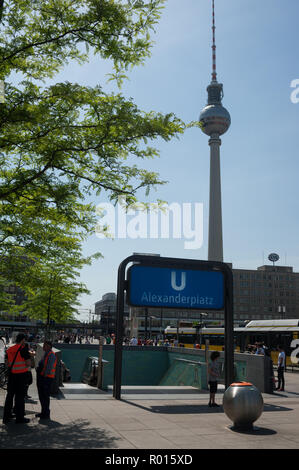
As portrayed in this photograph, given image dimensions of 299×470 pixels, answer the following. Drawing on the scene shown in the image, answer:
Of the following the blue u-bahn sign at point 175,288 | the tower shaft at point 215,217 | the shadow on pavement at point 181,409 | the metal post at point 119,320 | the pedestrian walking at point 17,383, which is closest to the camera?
the pedestrian walking at point 17,383

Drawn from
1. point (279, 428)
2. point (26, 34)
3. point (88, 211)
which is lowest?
point (279, 428)

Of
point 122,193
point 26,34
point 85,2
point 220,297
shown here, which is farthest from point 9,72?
point 220,297

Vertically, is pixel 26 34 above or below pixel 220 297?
above

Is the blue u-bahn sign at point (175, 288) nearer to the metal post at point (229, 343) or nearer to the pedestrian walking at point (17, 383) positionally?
the metal post at point (229, 343)

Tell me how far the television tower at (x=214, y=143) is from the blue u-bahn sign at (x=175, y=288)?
86620 millimetres

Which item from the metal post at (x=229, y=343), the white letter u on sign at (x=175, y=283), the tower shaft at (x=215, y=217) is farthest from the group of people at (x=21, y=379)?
the tower shaft at (x=215, y=217)

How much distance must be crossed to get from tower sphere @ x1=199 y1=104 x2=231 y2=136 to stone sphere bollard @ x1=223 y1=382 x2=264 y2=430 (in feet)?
376

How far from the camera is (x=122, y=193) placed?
1094 centimetres

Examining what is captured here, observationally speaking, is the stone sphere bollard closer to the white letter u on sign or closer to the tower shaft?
the white letter u on sign

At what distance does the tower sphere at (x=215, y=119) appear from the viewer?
119 meters

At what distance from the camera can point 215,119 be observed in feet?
391

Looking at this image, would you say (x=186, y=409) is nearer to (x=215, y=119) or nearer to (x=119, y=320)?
(x=119, y=320)

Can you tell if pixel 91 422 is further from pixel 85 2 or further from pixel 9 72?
pixel 85 2
